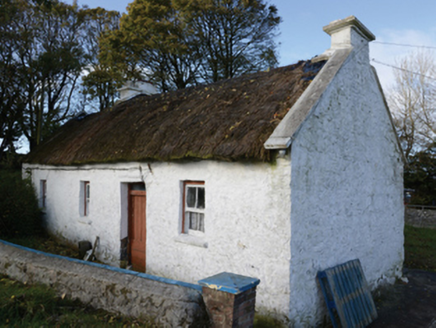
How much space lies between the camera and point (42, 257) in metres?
6.05

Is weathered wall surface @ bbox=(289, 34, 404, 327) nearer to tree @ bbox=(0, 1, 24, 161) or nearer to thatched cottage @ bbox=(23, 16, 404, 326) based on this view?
thatched cottage @ bbox=(23, 16, 404, 326)

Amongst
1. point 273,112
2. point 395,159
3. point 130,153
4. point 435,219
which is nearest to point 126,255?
point 130,153

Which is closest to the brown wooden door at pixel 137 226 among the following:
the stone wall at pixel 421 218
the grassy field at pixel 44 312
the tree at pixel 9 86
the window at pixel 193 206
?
the window at pixel 193 206

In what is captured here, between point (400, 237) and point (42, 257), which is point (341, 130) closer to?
point (400, 237)

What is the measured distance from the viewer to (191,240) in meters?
6.78

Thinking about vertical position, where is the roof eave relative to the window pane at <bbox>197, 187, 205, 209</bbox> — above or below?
above

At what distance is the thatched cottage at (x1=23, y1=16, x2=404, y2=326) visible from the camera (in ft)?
18.1

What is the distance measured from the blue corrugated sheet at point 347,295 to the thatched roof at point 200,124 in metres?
2.50

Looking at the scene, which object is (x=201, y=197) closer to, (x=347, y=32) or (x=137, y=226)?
(x=137, y=226)

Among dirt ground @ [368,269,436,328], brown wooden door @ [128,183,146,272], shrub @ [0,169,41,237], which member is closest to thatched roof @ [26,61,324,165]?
brown wooden door @ [128,183,146,272]

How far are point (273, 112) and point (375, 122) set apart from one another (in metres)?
3.13

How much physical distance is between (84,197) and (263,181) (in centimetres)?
680

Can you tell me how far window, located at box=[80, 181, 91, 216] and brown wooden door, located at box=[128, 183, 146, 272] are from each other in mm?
2251

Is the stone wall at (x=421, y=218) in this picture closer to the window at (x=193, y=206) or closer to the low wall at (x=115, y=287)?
the window at (x=193, y=206)
